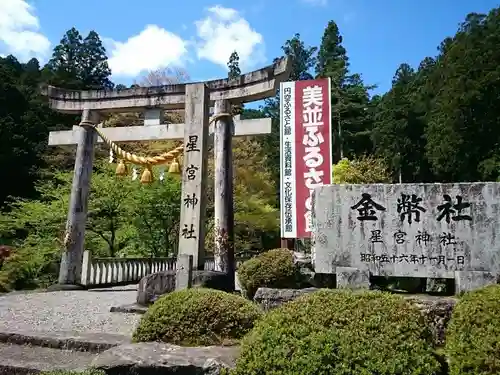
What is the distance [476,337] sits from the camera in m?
3.04

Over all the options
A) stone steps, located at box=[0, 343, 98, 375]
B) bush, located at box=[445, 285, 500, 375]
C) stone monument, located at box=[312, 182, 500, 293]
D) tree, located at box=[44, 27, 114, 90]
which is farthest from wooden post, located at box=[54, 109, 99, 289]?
tree, located at box=[44, 27, 114, 90]

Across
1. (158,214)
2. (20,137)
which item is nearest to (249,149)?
(158,214)

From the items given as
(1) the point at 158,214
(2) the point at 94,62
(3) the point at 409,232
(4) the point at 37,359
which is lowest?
(4) the point at 37,359

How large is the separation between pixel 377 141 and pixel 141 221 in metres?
23.3

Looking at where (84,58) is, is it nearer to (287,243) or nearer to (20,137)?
(20,137)

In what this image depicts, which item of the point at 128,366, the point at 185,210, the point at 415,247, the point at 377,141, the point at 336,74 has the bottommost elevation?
the point at 128,366

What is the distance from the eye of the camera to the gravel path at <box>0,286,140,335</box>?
6797 millimetres

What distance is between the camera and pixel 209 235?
17.6 m

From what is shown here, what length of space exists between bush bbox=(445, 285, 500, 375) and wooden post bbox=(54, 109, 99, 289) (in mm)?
10804

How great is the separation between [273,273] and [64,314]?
3.92 m

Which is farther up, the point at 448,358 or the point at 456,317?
the point at 456,317

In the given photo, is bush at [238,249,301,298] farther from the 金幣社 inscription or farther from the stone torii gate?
the 金幣社 inscription

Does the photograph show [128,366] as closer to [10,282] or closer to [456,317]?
[456,317]

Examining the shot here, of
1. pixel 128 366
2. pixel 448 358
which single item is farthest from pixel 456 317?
pixel 128 366
